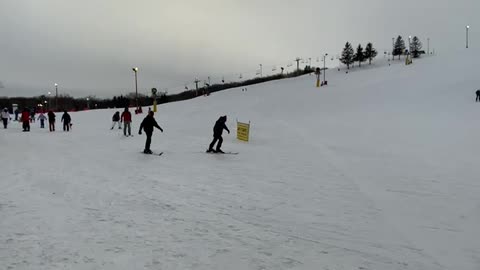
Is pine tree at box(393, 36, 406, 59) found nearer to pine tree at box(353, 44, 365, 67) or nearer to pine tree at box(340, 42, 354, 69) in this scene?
pine tree at box(353, 44, 365, 67)

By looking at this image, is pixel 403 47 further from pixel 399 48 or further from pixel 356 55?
pixel 356 55

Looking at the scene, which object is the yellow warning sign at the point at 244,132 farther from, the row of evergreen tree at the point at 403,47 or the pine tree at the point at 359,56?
the row of evergreen tree at the point at 403,47

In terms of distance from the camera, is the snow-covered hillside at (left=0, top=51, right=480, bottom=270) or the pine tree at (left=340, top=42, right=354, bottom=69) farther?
the pine tree at (left=340, top=42, right=354, bottom=69)

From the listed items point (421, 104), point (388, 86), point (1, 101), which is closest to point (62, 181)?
point (421, 104)

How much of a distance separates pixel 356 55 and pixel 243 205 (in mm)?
107331

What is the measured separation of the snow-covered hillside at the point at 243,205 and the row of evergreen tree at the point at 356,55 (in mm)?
90693

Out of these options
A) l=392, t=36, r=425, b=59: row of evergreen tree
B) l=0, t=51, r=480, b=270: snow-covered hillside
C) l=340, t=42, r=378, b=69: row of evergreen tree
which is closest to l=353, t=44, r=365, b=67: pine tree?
l=340, t=42, r=378, b=69: row of evergreen tree

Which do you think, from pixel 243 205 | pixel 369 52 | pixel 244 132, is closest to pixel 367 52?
pixel 369 52

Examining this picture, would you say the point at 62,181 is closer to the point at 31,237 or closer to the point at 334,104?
the point at 31,237

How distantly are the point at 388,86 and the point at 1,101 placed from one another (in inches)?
6164

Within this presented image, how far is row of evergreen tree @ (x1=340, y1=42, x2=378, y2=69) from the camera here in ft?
348

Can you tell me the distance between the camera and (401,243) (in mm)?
5969

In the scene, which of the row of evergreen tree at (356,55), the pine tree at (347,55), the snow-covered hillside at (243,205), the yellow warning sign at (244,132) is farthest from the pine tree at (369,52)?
the yellow warning sign at (244,132)

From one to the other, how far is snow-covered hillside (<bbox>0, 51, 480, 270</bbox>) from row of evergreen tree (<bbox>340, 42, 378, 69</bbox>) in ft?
298
